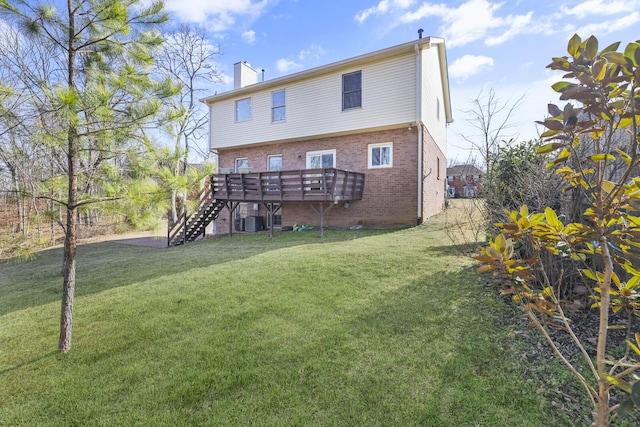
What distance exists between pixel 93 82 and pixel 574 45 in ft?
14.8

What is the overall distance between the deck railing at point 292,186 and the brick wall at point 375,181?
23.7 inches

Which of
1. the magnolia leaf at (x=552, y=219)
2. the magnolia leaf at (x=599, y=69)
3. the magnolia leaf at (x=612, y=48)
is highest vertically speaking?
the magnolia leaf at (x=612, y=48)

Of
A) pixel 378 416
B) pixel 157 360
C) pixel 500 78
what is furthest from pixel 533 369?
pixel 500 78

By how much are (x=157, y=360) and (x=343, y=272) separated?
324cm

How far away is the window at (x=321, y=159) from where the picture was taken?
12523 millimetres

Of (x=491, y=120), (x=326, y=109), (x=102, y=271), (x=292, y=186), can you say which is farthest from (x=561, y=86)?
(x=326, y=109)

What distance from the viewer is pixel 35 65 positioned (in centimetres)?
364

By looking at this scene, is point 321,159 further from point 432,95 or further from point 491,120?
point 491,120

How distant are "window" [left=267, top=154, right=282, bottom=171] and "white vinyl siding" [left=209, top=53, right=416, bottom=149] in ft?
2.83

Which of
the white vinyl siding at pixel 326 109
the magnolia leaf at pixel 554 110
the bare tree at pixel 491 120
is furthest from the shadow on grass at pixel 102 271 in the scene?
the magnolia leaf at pixel 554 110

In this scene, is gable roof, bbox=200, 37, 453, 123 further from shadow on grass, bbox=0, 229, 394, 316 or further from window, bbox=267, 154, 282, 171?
shadow on grass, bbox=0, 229, 394, 316

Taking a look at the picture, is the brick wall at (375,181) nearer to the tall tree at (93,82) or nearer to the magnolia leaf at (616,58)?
the tall tree at (93,82)

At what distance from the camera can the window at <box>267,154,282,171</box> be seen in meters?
13.9

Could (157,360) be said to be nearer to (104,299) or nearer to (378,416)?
(378,416)
